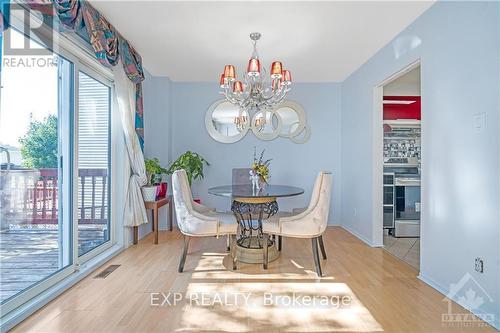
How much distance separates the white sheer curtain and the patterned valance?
128 millimetres

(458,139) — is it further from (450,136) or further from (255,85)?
(255,85)

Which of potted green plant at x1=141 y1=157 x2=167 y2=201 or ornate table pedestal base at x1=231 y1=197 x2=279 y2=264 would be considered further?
potted green plant at x1=141 y1=157 x2=167 y2=201

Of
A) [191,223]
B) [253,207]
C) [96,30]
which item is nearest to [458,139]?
[253,207]

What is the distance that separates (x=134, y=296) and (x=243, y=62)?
311cm

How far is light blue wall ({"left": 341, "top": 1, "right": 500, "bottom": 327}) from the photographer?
1923 mm

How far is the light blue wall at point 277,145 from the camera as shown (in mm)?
4922

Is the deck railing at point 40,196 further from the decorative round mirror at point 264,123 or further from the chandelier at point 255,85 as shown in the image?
the decorative round mirror at point 264,123

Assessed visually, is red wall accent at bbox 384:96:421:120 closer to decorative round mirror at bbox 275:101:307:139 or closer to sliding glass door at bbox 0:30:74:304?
decorative round mirror at bbox 275:101:307:139

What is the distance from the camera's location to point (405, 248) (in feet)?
12.0

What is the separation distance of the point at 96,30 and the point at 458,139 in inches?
125

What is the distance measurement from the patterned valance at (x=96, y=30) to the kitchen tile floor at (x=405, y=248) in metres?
3.60

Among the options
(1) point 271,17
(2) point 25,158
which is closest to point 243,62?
(1) point 271,17

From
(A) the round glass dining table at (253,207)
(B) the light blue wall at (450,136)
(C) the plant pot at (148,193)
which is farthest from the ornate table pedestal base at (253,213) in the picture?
(B) the light blue wall at (450,136)

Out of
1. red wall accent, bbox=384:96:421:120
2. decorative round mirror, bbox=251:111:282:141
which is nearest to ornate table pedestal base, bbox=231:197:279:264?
decorative round mirror, bbox=251:111:282:141
